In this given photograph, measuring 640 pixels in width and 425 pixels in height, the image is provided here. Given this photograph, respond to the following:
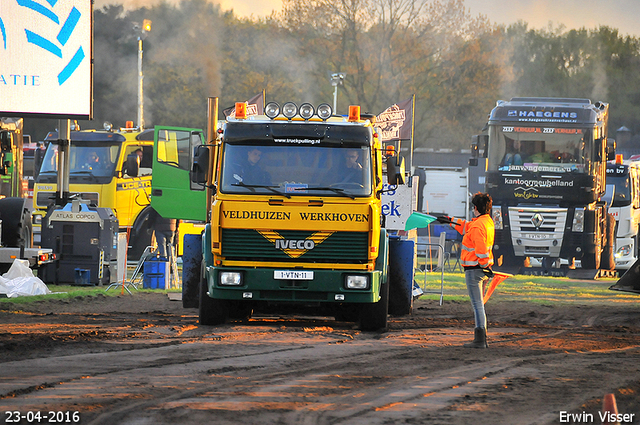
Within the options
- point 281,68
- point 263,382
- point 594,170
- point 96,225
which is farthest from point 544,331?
point 281,68

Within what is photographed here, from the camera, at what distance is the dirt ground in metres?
7.10

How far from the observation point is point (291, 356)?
9.95 metres

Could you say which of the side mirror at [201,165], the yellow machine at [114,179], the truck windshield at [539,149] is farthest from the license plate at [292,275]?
the truck windshield at [539,149]

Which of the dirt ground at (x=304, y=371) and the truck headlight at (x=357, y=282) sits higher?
the truck headlight at (x=357, y=282)

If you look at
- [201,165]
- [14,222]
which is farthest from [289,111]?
[14,222]

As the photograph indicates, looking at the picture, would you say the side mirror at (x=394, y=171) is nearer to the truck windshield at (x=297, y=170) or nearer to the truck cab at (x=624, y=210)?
the truck windshield at (x=297, y=170)

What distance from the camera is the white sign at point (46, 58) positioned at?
1881 centimetres

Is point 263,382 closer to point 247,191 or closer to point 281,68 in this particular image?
point 247,191

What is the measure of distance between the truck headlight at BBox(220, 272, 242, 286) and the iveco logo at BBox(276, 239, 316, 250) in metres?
0.60

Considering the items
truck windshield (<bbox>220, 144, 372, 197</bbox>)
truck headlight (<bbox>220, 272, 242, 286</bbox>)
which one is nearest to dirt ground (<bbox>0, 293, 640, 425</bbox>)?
truck headlight (<bbox>220, 272, 242, 286</bbox>)

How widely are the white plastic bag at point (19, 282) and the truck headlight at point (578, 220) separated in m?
14.2

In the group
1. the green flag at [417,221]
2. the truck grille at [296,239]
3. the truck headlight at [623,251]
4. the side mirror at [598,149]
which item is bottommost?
the truck headlight at [623,251]

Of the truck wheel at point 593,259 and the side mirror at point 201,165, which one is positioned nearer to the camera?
the side mirror at point 201,165

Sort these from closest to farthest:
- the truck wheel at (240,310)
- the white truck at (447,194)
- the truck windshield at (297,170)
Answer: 1. the truck windshield at (297,170)
2. the truck wheel at (240,310)
3. the white truck at (447,194)
